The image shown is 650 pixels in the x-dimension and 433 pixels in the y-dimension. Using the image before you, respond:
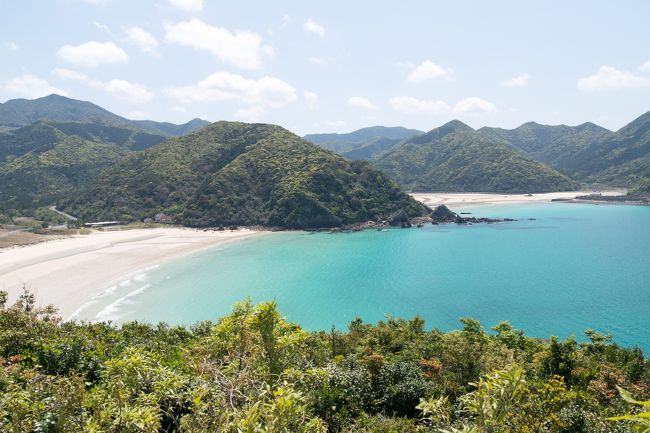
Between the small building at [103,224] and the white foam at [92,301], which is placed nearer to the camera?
the white foam at [92,301]

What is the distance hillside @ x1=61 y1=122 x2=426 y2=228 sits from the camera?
107625 millimetres

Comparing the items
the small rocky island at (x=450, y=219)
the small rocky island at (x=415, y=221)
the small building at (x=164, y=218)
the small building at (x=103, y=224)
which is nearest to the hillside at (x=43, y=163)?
the small building at (x=103, y=224)

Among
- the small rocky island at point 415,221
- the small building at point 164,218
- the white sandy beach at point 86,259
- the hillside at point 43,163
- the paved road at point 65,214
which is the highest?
the hillside at point 43,163

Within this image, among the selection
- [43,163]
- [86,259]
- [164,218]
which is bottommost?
[86,259]

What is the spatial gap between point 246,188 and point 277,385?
109426 millimetres

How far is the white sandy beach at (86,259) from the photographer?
4806 centimetres

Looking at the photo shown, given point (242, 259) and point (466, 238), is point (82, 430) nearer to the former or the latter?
point (242, 259)

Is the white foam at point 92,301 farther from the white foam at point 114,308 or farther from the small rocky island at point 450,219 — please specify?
the small rocky island at point 450,219

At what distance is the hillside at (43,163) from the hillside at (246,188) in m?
22.1

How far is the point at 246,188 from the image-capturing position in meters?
117

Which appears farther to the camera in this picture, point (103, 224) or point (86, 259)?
point (103, 224)

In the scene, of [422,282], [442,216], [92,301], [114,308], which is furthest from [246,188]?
[114,308]

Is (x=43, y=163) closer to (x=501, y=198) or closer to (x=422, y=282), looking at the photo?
(x=422, y=282)

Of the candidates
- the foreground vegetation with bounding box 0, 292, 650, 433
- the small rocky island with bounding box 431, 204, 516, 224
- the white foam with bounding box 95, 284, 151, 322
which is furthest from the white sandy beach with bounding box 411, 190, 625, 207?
the foreground vegetation with bounding box 0, 292, 650, 433
